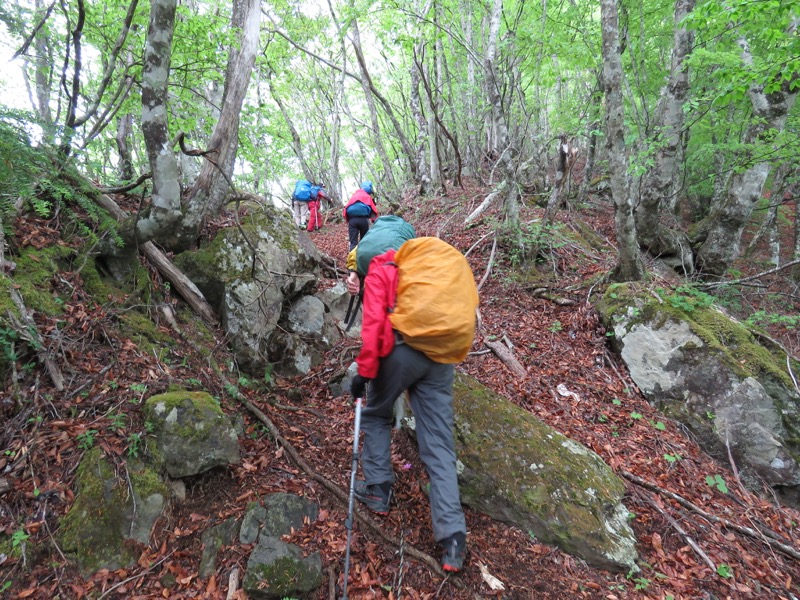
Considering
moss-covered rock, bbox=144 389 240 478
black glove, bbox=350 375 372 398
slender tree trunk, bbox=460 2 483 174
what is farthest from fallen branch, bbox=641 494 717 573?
slender tree trunk, bbox=460 2 483 174

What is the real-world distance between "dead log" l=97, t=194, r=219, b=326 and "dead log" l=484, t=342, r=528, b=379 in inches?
165

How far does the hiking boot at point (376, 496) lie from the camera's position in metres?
3.27

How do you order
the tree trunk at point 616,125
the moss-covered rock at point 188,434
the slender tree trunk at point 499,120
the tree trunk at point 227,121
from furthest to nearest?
the slender tree trunk at point 499,120 → the tree trunk at point 616,125 → the tree trunk at point 227,121 → the moss-covered rock at point 188,434

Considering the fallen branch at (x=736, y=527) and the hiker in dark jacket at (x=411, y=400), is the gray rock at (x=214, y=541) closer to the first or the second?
the hiker in dark jacket at (x=411, y=400)

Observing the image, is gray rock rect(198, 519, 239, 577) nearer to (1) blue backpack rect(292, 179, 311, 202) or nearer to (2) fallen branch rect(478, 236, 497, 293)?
(2) fallen branch rect(478, 236, 497, 293)

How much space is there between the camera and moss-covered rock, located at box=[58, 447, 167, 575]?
2555mm

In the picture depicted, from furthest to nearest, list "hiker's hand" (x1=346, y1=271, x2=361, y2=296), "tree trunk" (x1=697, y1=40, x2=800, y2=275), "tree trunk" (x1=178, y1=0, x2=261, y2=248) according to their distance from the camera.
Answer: "tree trunk" (x1=697, y1=40, x2=800, y2=275)
"tree trunk" (x1=178, y1=0, x2=261, y2=248)
"hiker's hand" (x1=346, y1=271, x2=361, y2=296)

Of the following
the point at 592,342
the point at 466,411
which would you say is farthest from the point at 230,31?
the point at 592,342

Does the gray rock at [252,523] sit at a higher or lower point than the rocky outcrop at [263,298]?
lower

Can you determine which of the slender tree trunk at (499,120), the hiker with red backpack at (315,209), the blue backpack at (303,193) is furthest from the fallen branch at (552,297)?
the hiker with red backpack at (315,209)

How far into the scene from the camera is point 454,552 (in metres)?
2.82

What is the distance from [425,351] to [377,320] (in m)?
0.47

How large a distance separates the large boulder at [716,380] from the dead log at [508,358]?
1.62 metres

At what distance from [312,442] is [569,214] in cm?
986
